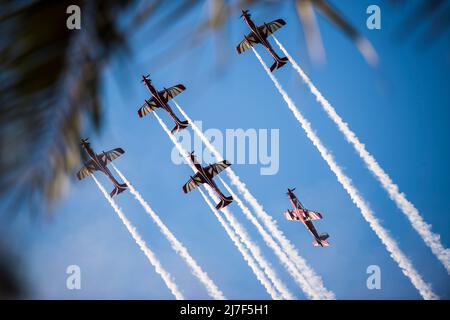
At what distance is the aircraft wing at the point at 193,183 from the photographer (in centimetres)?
1772

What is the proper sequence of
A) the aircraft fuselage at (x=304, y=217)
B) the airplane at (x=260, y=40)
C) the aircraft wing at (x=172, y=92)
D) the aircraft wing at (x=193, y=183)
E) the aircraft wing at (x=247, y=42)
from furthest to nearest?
1. the aircraft wing at (x=193, y=183)
2. the aircraft wing at (x=172, y=92)
3. the aircraft fuselage at (x=304, y=217)
4. the aircraft wing at (x=247, y=42)
5. the airplane at (x=260, y=40)

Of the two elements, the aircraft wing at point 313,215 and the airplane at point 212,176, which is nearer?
the aircraft wing at point 313,215

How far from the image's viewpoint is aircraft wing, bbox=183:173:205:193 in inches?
698

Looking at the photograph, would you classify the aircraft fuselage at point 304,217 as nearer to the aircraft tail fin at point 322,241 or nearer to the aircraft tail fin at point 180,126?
the aircraft tail fin at point 322,241

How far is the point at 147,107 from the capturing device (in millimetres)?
18484

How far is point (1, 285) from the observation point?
2.83ft

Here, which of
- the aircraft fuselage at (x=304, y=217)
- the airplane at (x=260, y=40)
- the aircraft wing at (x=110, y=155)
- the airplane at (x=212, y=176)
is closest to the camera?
the airplane at (x=260, y=40)

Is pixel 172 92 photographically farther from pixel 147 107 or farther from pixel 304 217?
pixel 304 217

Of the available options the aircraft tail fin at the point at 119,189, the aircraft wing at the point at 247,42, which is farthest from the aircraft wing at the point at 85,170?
the aircraft tail fin at the point at 119,189

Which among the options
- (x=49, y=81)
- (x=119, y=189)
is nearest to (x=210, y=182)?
(x=119, y=189)
